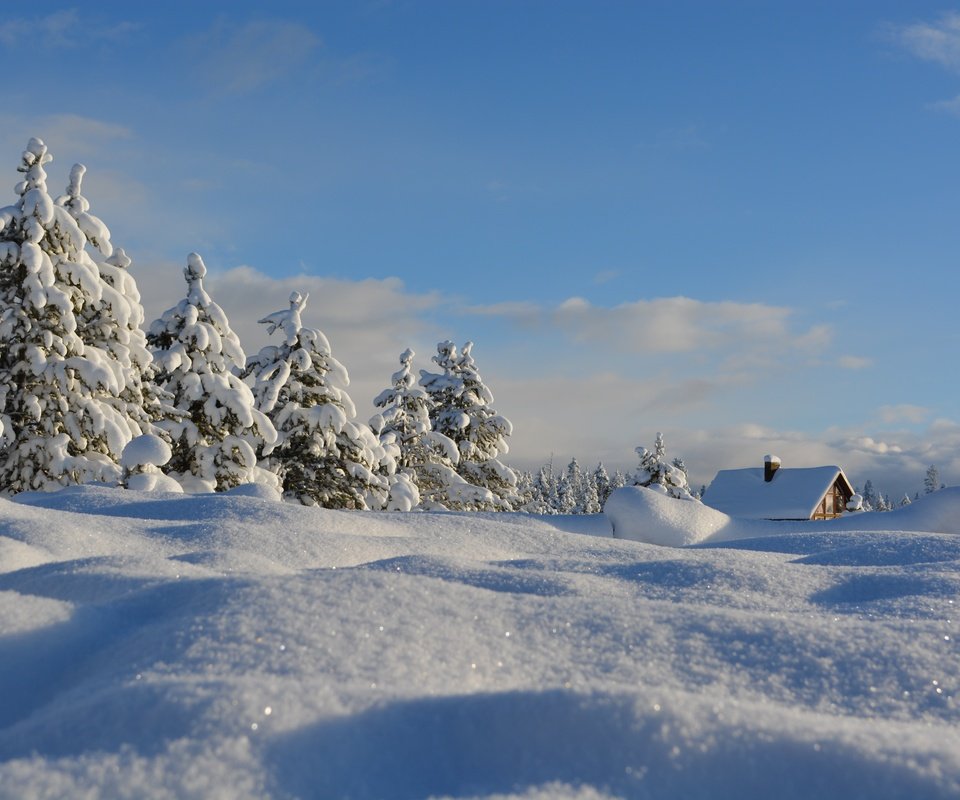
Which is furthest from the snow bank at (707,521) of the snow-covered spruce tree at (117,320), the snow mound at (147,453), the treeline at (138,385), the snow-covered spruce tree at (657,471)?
the snow-covered spruce tree at (657,471)

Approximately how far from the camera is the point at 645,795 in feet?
4.21

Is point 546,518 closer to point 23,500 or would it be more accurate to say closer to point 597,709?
point 23,500

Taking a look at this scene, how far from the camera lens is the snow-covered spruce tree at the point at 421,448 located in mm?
25750

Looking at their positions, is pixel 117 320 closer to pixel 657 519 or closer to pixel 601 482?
pixel 657 519

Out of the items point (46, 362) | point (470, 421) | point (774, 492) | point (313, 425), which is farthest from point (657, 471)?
point (46, 362)

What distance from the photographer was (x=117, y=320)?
56.9ft

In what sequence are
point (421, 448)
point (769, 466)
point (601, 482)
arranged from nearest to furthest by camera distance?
point (421, 448) → point (769, 466) → point (601, 482)

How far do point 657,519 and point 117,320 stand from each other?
43.7 ft

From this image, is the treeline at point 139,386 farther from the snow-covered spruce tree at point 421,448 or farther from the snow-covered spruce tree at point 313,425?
the snow-covered spruce tree at point 421,448

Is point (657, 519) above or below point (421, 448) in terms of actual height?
below

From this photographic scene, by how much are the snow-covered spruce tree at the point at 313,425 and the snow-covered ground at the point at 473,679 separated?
16054 mm

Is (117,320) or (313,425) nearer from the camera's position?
(117,320)

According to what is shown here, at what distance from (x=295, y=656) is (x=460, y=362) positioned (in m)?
27.0

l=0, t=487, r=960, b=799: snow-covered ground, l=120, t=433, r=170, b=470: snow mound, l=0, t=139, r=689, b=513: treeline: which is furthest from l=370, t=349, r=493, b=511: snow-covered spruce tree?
l=0, t=487, r=960, b=799: snow-covered ground
